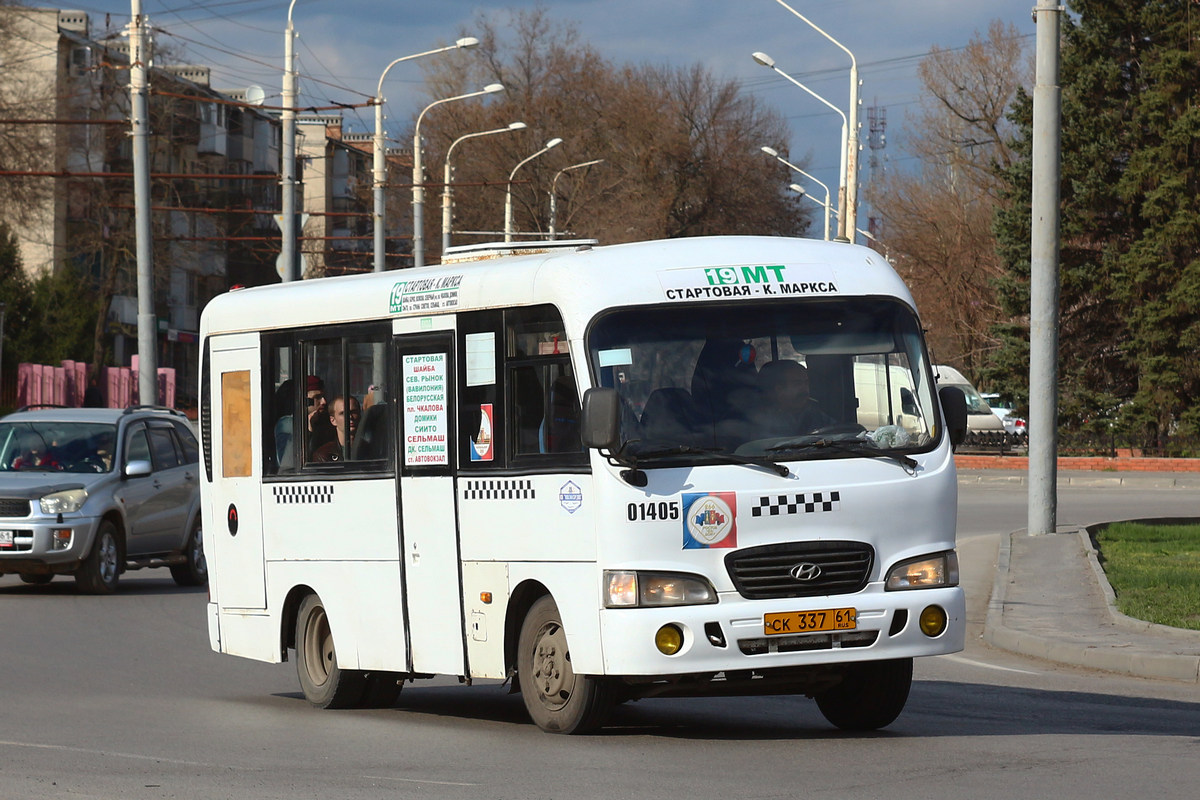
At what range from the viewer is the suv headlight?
1886 cm

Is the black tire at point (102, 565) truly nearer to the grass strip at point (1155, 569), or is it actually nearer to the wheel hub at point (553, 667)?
the grass strip at point (1155, 569)

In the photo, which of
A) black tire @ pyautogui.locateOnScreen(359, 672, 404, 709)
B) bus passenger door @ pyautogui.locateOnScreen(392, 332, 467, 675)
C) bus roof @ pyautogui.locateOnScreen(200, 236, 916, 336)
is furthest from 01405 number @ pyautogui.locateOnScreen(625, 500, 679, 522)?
black tire @ pyautogui.locateOnScreen(359, 672, 404, 709)

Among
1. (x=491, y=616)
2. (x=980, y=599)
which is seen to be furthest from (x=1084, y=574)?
(x=491, y=616)

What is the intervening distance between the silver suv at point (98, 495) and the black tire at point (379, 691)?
26.0 ft

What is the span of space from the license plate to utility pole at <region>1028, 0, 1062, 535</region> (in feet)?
47.4

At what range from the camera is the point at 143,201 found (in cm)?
3017

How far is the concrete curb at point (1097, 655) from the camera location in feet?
41.9

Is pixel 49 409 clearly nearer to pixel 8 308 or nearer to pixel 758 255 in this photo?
pixel 758 255

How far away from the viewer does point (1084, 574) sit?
754 inches

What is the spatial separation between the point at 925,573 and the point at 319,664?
13.6 ft

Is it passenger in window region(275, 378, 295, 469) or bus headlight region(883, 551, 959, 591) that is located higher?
passenger in window region(275, 378, 295, 469)

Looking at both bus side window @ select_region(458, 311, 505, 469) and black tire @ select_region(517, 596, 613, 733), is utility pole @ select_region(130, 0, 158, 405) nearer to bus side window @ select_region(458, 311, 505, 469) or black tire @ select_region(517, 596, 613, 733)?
bus side window @ select_region(458, 311, 505, 469)

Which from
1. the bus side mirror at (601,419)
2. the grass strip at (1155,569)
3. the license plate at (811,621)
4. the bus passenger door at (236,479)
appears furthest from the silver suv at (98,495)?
the license plate at (811,621)

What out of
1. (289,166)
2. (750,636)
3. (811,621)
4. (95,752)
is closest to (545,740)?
Answer: (750,636)
